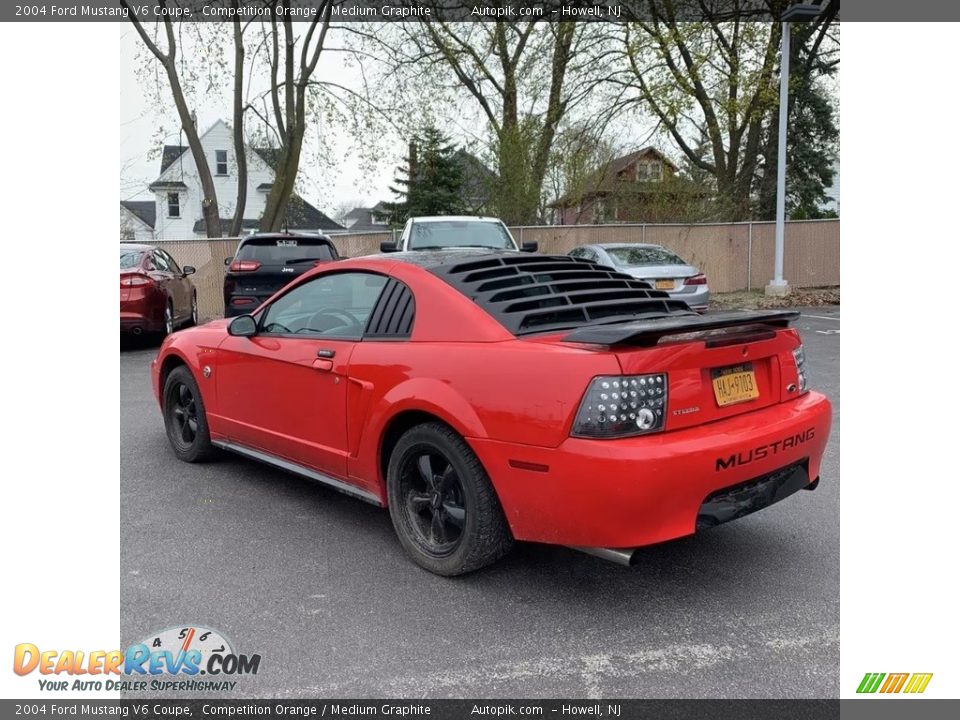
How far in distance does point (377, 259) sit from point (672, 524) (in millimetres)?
2149

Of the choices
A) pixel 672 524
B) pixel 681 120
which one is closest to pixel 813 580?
pixel 672 524

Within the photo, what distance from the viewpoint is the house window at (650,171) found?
2380cm

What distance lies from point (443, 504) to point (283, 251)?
9.30 metres

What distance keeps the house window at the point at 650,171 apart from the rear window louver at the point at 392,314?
68.7 ft

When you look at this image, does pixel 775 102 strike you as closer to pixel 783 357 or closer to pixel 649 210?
pixel 649 210

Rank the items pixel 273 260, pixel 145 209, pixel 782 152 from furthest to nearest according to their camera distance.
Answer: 1. pixel 145 209
2. pixel 782 152
3. pixel 273 260

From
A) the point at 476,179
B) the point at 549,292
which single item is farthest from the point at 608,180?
the point at 549,292

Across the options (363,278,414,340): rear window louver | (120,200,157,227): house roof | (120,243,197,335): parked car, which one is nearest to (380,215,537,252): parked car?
(120,243,197,335): parked car

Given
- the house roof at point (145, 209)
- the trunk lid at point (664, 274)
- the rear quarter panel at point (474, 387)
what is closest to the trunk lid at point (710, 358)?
the rear quarter panel at point (474, 387)

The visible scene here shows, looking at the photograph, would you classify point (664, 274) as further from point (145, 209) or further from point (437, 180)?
point (145, 209)

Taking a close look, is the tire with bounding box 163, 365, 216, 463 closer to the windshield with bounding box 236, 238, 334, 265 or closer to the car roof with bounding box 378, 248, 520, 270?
the car roof with bounding box 378, 248, 520, 270

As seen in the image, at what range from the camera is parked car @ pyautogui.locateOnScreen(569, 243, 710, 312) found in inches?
507

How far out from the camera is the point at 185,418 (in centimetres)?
555

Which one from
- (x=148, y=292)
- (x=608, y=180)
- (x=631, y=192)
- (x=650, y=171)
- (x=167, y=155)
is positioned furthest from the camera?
(x=167, y=155)
